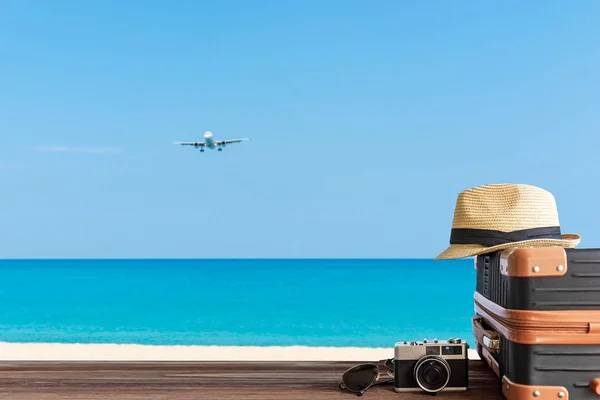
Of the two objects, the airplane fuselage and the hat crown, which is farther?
the airplane fuselage

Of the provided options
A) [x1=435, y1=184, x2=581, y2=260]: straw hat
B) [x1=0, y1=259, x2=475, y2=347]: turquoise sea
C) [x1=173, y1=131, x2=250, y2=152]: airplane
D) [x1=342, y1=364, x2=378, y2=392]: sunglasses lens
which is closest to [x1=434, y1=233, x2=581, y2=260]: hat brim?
[x1=435, y1=184, x2=581, y2=260]: straw hat

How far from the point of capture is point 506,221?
2.55 metres

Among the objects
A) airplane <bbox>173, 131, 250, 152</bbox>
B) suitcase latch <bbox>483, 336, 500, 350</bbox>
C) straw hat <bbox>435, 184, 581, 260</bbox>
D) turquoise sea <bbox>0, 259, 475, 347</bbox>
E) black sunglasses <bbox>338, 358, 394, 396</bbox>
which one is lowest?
turquoise sea <bbox>0, 259, 475, 347</bbox>

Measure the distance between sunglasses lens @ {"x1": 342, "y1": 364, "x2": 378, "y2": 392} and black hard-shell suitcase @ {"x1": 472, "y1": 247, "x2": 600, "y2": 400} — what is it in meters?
0.55

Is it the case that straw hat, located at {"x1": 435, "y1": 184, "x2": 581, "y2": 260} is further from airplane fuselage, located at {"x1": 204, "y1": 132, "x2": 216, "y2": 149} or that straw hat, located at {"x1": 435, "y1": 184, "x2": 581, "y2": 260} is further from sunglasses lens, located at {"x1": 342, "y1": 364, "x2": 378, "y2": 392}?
airplane fuselage, located at {"x1": 204, "y1": 132, "x2": 216, "y2": 149}

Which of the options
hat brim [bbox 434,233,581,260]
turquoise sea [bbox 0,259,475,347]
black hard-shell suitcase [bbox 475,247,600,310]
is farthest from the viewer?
turquoise sea [bbox 0,259,475,347]

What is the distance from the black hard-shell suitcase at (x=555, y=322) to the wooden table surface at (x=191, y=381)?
28 cm

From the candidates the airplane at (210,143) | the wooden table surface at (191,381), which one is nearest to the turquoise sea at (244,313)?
the airplane at (210,143)

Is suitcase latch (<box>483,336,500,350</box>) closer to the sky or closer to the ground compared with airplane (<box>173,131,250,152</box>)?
closer to the ground

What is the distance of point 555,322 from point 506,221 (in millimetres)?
494

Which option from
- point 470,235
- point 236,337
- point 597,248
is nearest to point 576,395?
point 597,248

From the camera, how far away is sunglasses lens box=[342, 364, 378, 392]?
2.53m

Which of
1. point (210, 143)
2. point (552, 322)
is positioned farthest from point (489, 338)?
point (210, 143)

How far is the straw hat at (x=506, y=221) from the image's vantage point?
2527 millimetres
